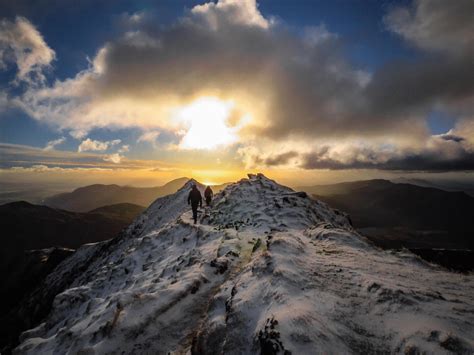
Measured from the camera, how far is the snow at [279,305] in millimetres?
5699

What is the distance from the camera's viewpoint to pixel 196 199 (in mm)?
23641

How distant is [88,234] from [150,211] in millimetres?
133305

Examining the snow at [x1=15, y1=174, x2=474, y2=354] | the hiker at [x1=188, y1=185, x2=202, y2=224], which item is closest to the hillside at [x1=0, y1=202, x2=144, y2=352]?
the hiker at [x1=188, y1=185, x2=202, y2=224]

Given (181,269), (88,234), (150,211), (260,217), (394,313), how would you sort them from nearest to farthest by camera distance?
(394,313) → (181,269) → (260,217) → (150,211) → (88,234)

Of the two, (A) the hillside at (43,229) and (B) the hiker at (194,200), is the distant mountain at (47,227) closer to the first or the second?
(A) the hillside at (43,229)

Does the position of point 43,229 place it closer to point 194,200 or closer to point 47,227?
point 47,227

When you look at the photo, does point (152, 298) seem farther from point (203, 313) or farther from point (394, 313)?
point (394, 313)

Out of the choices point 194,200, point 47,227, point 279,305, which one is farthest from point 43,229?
point 279,305

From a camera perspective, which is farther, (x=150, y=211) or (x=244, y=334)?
(x=150, y=211)

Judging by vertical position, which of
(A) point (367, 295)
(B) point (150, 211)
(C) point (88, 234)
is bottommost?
(C) point (88, 234)

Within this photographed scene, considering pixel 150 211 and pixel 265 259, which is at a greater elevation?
pixel 265 259

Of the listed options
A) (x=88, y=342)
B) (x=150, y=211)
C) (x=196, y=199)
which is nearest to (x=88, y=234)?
A: (x=150, y=211)

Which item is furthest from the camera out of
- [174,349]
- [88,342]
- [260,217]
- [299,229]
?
[260,217]

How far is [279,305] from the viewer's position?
7.04 metres
